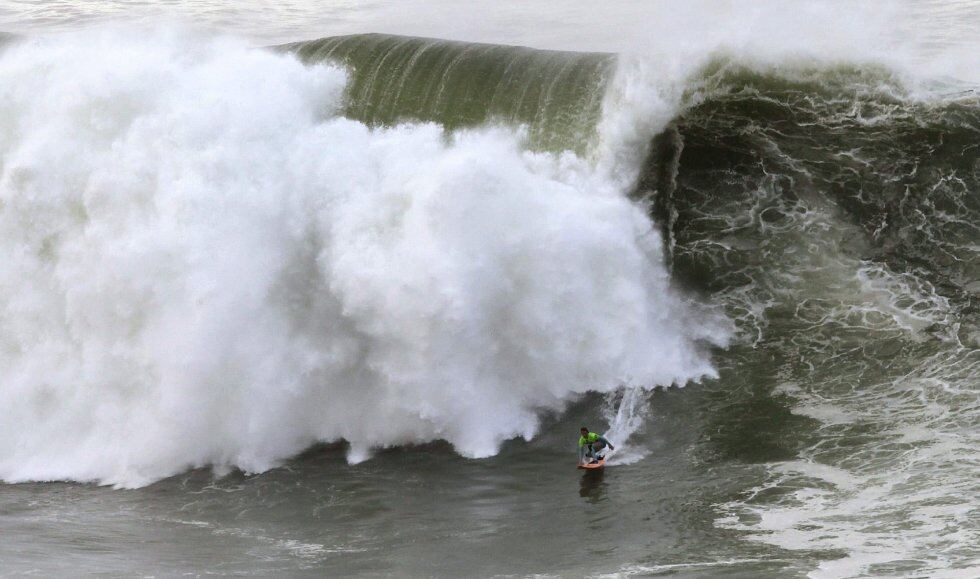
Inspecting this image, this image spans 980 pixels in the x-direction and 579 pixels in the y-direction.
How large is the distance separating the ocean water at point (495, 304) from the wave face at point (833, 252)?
0.14ft

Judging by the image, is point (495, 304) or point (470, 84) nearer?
point (495, 304)

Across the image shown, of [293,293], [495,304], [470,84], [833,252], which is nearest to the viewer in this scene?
[495,304]

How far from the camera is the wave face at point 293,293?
13078mm

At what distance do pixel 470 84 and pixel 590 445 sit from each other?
303 inches

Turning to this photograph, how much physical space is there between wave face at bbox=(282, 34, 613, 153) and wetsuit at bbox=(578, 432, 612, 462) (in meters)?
5.11

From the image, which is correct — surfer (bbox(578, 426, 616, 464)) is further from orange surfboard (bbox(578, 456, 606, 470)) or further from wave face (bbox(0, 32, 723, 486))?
wave face (bbox(0, 32, 723, 486))

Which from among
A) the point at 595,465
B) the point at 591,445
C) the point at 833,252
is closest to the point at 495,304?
the point at 591,445

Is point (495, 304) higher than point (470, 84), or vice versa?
point (470, 84)

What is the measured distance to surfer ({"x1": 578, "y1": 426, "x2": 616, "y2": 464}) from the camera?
11906 millimetres

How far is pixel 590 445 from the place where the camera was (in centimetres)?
1193

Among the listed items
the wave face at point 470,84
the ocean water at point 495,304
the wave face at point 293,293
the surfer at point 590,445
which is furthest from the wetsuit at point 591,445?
the wave face at point 470,84

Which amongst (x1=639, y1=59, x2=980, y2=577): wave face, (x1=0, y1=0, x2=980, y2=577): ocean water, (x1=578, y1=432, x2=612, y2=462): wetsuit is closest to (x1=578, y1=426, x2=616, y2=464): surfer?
(x1=578, y1=432, x2=612, y2=462): wetsuit

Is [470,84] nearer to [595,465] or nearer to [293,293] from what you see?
[293,293]

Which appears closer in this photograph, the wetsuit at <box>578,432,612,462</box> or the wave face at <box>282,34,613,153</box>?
the wetsuit at <box>578,432,612,462</box>
